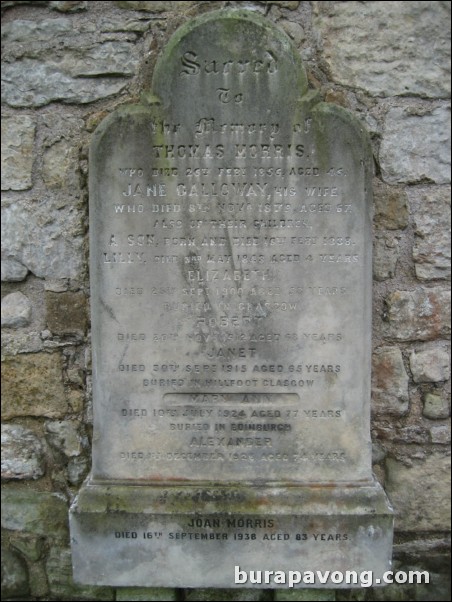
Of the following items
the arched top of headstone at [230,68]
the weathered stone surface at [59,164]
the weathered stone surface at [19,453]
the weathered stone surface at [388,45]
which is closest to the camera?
the arched top of headstone at [230,68]

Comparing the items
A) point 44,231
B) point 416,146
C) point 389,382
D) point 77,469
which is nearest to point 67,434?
point 77,469

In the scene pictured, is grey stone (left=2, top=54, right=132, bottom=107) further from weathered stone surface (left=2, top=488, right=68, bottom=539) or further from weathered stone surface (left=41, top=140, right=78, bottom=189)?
weathered stone surface (left=2, top=488, right=68, bottom=539)

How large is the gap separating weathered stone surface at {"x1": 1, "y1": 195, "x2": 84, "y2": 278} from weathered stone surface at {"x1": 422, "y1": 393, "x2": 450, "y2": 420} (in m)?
1.74

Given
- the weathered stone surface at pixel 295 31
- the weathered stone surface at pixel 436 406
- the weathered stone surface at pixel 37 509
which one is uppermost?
the weathered stone surface at pixel 295 31

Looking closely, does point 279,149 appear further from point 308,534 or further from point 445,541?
point 445,541

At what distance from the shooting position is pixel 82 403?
2672mm

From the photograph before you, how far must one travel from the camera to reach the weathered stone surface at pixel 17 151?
2555mm

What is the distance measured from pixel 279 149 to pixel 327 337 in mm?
810

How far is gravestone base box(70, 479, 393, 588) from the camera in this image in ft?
7.79

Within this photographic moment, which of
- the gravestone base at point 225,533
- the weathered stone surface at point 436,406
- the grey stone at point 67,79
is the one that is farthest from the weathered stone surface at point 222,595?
the grey stone at point 67,79

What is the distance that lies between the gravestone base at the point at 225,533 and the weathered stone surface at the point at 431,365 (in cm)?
56

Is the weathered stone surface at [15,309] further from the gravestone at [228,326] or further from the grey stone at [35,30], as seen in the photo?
the grey stone at [35,30]

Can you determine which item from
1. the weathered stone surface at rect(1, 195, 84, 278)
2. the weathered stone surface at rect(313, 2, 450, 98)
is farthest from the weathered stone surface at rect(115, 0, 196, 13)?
the weathered stone surface at rect(1, 195, 84, 278)

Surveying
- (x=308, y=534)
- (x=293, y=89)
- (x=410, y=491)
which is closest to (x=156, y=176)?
(x=293, y=89)
